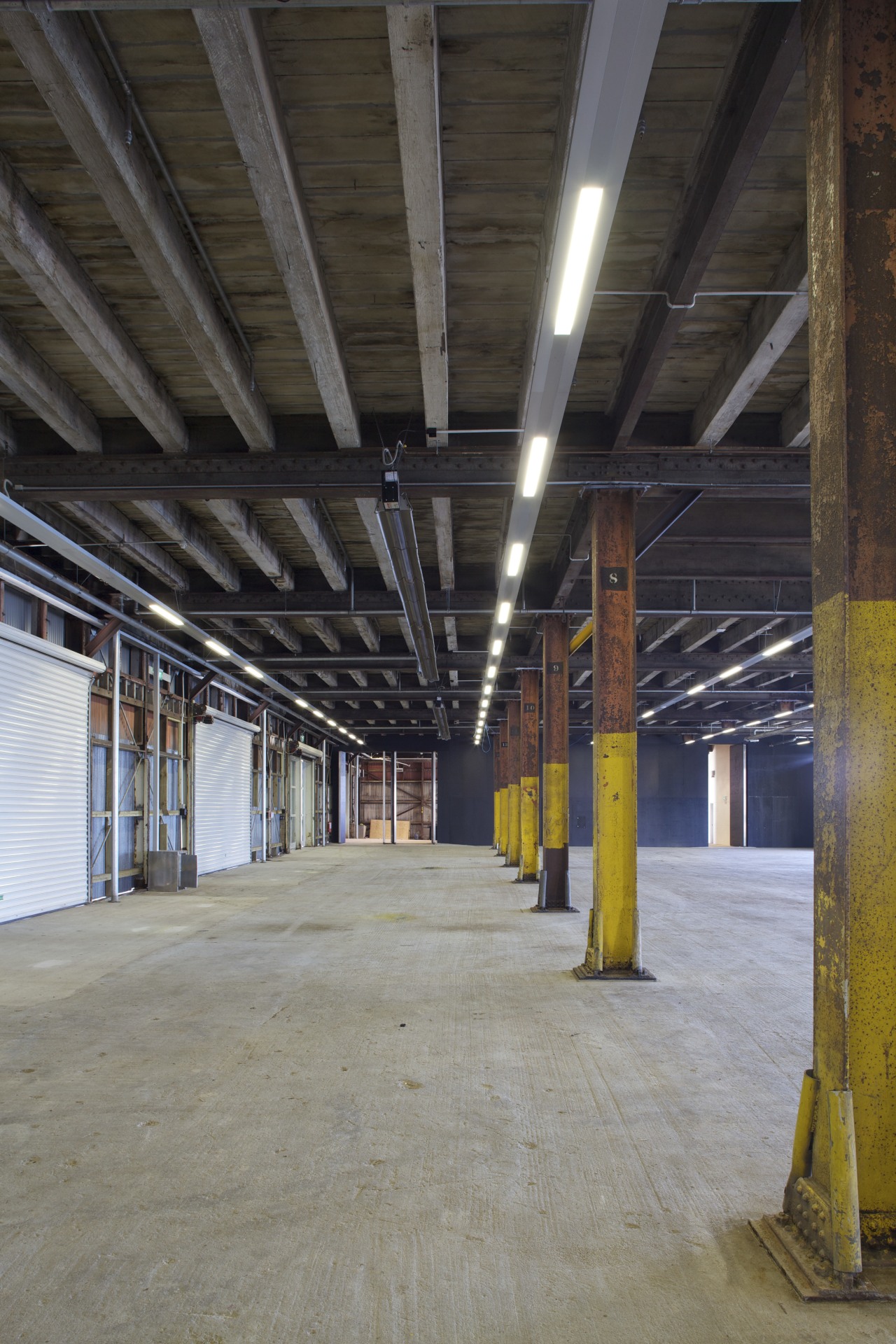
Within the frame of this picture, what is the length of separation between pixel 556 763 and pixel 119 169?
12370mm

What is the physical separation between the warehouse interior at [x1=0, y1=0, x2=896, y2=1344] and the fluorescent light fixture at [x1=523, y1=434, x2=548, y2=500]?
8cm

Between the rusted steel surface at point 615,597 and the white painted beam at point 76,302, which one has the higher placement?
the white painted beam at point 76,302

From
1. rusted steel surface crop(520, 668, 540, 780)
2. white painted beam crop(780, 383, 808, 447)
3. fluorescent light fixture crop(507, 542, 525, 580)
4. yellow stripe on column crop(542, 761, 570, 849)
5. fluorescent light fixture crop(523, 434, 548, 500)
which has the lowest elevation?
yellow stripe on column crop(542, 761, 570, 849)

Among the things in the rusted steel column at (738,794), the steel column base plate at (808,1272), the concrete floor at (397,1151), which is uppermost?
the steel column base plate at (808,1272)

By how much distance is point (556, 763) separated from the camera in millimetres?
15953

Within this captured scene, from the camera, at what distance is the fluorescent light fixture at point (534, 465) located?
24.1 feet

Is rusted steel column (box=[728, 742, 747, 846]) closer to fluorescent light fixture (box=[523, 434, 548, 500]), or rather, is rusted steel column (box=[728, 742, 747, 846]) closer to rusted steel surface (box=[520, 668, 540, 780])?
rusted steel surface (box=[520, 668, 540, 780])

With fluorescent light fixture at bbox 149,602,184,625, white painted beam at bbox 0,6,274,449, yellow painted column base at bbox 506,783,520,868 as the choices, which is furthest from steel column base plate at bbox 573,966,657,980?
yellow painted column base at bbox 506,783,520,868

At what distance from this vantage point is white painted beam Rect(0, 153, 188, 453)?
5.66m

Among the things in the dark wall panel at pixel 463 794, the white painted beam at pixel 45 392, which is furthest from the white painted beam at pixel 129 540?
the dark wall panel at pixel 463 794

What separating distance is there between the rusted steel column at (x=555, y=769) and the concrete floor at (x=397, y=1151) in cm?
532

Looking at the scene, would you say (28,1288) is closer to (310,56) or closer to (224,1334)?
(224,1334)

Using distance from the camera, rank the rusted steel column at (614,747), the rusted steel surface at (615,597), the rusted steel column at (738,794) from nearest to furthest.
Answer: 1. the rusted steel column at (614,747)
2. the rusted steel surface at (615,597)
3. the rusted steel column at (738,794)

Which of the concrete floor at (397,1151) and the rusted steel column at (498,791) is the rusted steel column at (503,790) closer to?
the rusted steel column at (498,791)
